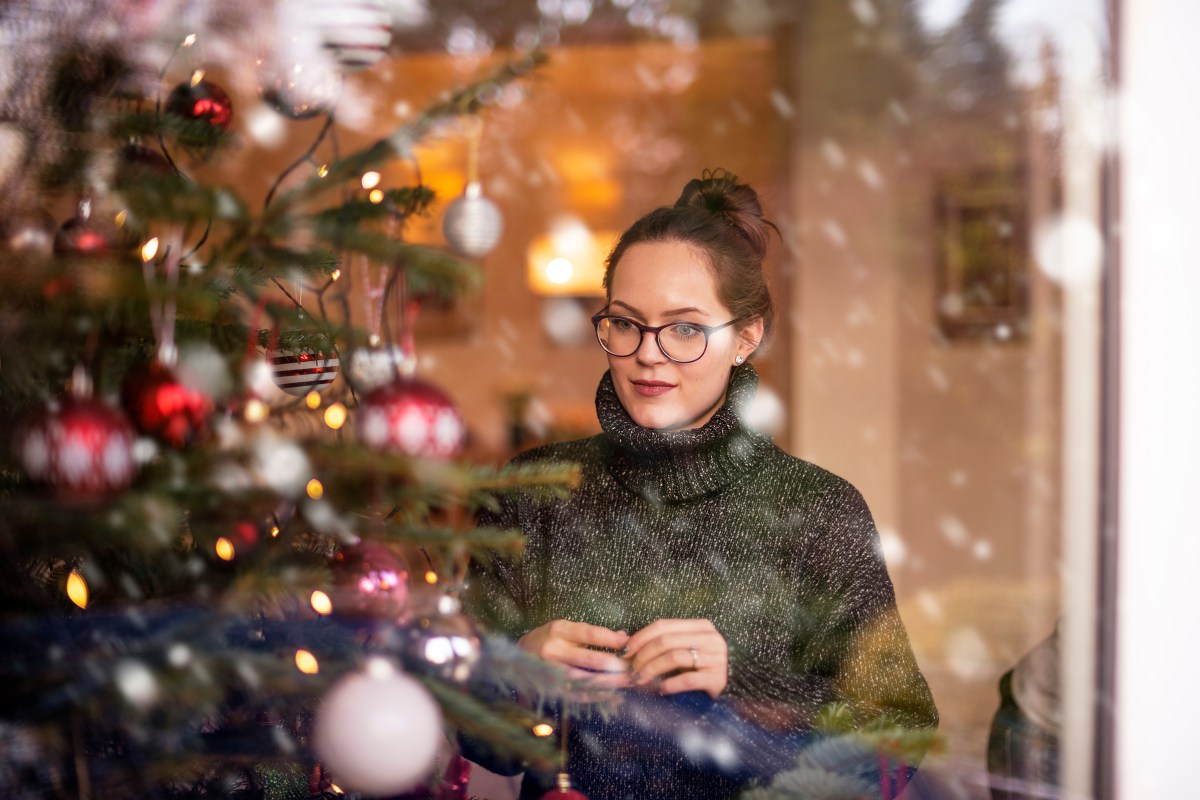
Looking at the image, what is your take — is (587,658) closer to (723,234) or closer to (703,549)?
(703,549)

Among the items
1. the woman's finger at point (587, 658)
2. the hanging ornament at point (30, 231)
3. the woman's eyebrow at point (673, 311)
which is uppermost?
the hanging ornament at point (30, 231)

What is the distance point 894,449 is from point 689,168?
2.63 metres

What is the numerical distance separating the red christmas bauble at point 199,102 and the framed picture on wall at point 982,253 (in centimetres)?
280

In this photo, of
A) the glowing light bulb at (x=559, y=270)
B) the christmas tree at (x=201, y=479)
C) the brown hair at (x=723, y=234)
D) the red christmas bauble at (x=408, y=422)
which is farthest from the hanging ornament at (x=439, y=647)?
the glowing light bulb at (x=559, y=270)

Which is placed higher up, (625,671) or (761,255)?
(761,255)

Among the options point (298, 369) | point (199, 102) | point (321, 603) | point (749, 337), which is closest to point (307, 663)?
point (321, 603)

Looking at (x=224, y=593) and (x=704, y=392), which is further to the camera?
(x=704, y=392)

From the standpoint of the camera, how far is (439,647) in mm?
674

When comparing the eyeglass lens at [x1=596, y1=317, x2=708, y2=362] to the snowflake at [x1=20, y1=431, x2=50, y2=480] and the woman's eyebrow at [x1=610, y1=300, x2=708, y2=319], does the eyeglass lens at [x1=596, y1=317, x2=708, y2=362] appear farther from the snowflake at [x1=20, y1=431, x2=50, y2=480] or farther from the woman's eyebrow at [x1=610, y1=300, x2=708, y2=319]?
the snowflake at [x1=20, y1=431, x2=50, y2=480]

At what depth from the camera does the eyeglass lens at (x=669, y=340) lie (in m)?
1.13

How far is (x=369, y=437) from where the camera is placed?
614 mm

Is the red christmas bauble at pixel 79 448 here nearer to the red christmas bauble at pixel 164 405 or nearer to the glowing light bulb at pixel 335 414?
the red christmas bauble at pixel 164 405

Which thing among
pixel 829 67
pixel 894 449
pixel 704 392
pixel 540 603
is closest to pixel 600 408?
pixel 704 392

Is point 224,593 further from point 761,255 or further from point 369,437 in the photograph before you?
point 761,255
